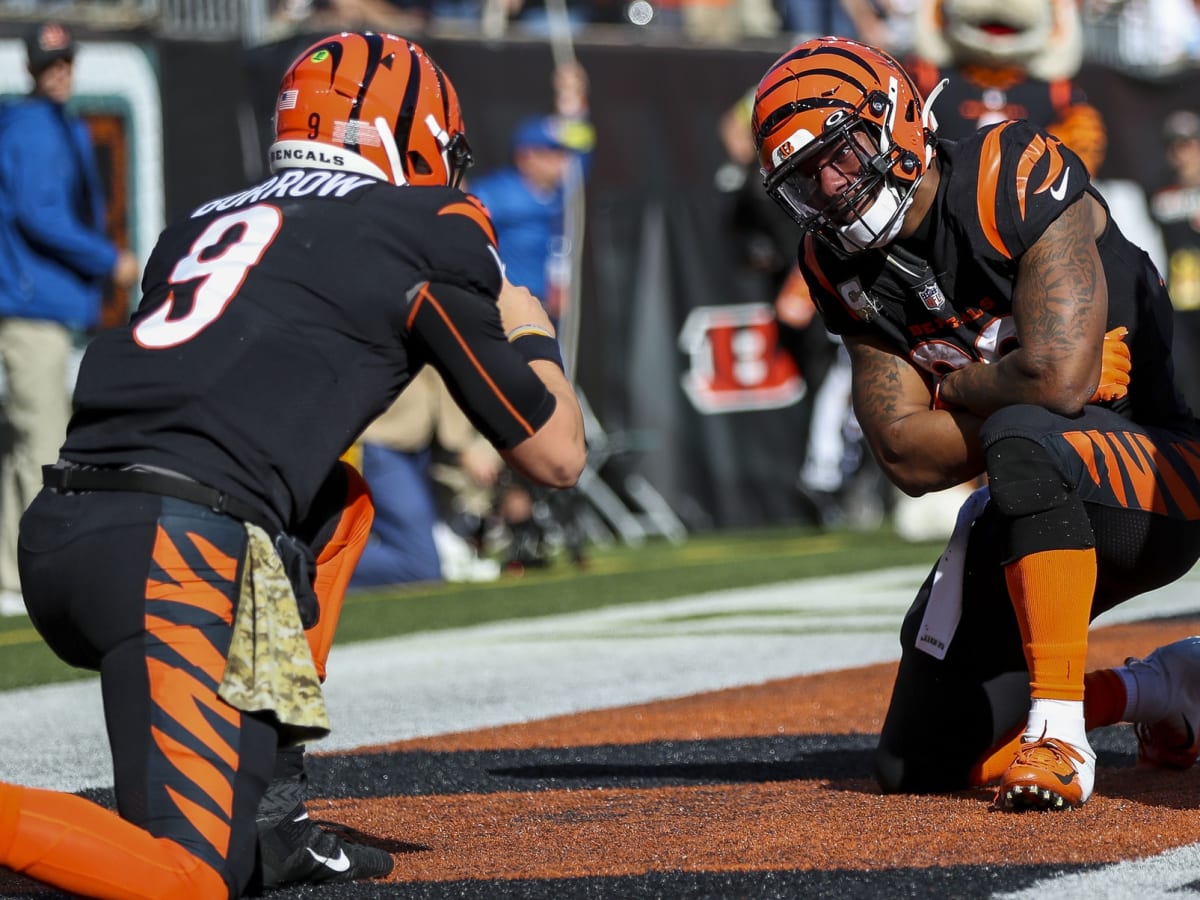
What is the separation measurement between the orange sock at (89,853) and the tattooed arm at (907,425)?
6.40 feet

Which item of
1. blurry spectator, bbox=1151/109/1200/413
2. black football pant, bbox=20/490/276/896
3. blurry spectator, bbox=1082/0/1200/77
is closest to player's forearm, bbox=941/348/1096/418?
black football pant, bbox=20/490/276/896

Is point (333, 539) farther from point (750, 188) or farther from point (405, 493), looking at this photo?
point (750, 188)

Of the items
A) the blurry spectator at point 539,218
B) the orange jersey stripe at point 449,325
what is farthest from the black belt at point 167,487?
the blurry spectator at point 539,218

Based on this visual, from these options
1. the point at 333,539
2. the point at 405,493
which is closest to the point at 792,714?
the point at 333,539

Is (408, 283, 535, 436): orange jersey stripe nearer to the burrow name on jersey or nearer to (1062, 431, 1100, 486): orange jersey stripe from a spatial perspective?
the burrow name on jersey

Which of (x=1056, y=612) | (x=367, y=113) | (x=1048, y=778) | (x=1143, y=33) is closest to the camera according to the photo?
(x=367, y=113)

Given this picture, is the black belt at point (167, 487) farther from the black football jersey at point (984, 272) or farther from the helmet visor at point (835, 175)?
the black football jersey at point (984, 272)

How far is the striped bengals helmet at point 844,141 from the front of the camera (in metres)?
4.27

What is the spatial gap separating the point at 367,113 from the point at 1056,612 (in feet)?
5.38

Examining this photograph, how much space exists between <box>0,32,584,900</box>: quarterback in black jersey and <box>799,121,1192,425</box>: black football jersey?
3.57 feet

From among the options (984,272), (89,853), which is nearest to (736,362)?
(984,272)

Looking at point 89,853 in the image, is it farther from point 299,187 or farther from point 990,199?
point 990,199

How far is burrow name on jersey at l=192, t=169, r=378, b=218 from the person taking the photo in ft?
11.6

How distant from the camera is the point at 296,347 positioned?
3.37m
